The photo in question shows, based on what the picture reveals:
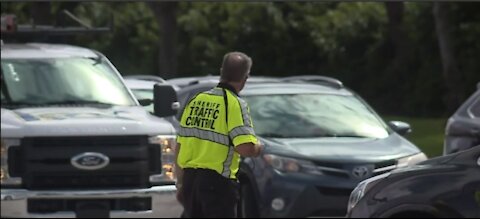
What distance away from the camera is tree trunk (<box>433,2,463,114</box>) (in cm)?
3328

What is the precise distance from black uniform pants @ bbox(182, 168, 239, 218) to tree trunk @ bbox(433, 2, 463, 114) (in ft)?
79.6

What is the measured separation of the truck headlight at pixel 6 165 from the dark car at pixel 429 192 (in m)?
3.46

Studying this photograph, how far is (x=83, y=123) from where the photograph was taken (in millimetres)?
11820

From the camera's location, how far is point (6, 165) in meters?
11.6

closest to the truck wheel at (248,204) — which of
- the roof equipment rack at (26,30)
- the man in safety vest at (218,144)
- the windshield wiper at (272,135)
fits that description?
the windshield wiper at (272,135)

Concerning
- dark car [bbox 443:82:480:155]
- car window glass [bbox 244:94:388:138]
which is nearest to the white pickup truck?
car window glass [bbox 244:94:388:138]

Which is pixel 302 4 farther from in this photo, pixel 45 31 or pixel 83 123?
pixel 83 123

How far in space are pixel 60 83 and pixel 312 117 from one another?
278cm

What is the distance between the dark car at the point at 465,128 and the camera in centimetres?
1428

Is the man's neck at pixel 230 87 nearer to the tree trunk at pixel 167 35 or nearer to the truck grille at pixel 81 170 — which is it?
the truck grille at pixel 81 170

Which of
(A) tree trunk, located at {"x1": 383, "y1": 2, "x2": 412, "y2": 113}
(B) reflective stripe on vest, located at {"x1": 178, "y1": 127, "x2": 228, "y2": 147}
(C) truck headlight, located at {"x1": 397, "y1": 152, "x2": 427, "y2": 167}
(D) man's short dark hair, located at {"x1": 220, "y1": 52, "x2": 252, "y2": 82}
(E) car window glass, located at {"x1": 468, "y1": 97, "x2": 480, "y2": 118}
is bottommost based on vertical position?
(A) tree trunk, located at {"x1": 383, "y1": 2, "x2": 412, "y2": 113}

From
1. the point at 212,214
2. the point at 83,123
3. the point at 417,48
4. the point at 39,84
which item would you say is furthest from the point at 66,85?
the point at 417,48

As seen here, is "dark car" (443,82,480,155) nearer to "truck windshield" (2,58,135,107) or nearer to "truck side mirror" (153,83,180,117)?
"truck side mirror" (153,83,180,117)

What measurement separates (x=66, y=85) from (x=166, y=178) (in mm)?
1572
